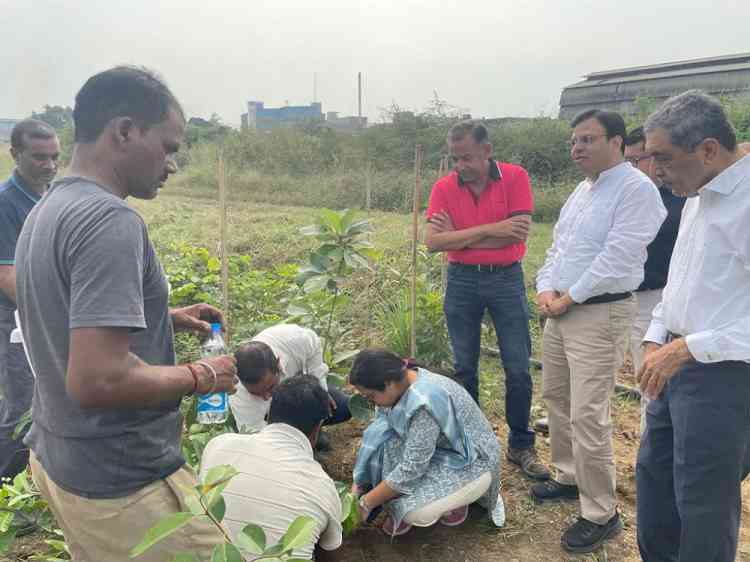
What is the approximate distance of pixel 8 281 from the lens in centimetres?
244

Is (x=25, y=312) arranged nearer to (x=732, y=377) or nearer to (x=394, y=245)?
(x=732, y=377)

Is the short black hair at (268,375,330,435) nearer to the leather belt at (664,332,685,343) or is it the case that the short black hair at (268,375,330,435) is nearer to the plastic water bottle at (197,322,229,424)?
the plastic water bottle at (197,322,229,424)

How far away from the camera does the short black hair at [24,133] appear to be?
272 centimetres

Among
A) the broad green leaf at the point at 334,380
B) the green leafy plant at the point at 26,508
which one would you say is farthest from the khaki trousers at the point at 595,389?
the green leafy plant at the point at 26,508

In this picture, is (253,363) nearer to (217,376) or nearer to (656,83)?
(217,376)

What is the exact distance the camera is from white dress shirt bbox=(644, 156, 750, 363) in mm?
1616

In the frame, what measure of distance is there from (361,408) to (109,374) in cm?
214

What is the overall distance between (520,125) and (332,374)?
11.8 m

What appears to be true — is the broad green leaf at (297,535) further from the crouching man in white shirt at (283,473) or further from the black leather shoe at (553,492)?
the black leather shoe at (553,492)

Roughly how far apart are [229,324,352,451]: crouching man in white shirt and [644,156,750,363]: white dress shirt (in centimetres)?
152

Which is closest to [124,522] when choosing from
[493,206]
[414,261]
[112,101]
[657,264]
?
[112,101]

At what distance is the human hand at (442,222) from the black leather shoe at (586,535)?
Answer: 5.25ft

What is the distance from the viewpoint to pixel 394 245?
7.12m

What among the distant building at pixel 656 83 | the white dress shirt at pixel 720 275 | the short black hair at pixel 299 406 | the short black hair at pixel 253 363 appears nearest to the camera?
the white dress shirt at pixel 720 275
